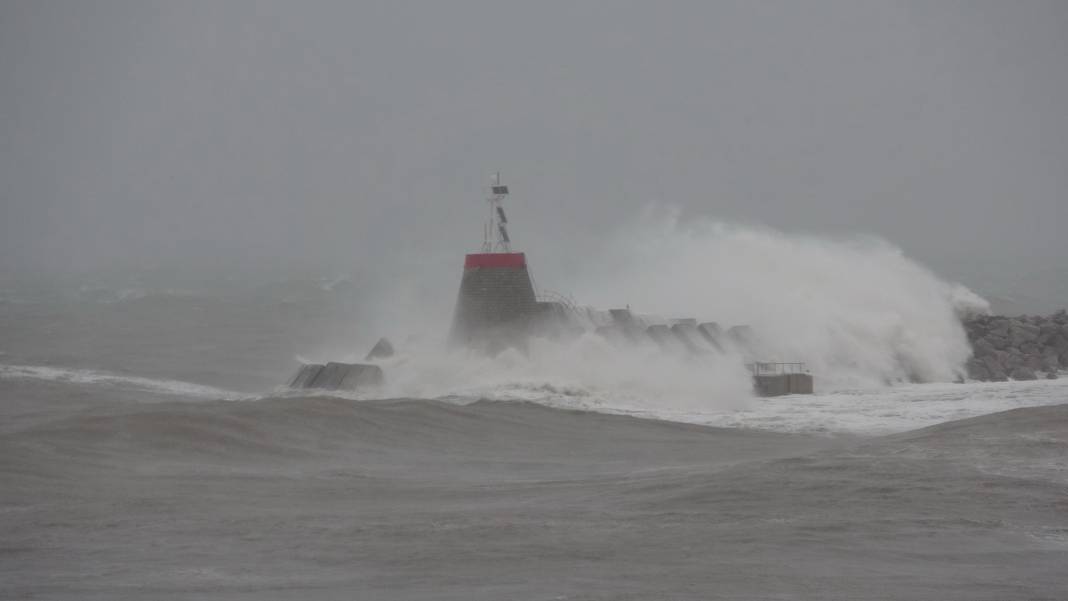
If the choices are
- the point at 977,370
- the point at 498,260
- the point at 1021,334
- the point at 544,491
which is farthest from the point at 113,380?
the point at 1021,334

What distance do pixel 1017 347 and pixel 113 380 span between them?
59.6 ft

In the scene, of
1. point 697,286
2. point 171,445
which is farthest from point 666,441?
point 697,286

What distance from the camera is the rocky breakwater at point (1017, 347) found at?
80.5 feet

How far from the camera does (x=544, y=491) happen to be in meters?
11.5

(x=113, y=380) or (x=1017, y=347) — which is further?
→ (x=1017, y=347)

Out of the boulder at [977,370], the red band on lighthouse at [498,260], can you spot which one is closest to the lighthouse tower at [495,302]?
the red band on lighthouse at [498,260]

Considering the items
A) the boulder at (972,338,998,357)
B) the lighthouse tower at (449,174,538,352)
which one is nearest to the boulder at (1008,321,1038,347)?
the boulder at (972,338,998,357)

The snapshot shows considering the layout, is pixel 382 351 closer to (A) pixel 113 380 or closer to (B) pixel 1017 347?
(A) pixel 113 380

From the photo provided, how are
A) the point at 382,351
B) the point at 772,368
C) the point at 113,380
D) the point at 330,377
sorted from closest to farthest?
the point at 330,377
the point at 382,351
the point at 772,368
the point at 113,380

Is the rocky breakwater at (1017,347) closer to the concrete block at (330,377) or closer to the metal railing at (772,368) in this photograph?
the metal railing at (772,368)

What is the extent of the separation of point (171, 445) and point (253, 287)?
5136 cm

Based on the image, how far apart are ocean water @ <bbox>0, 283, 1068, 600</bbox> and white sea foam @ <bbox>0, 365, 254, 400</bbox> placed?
1.13m

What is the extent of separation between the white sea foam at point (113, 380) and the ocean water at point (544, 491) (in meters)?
1.13

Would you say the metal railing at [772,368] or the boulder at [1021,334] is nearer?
the metal railing at [772,368]
